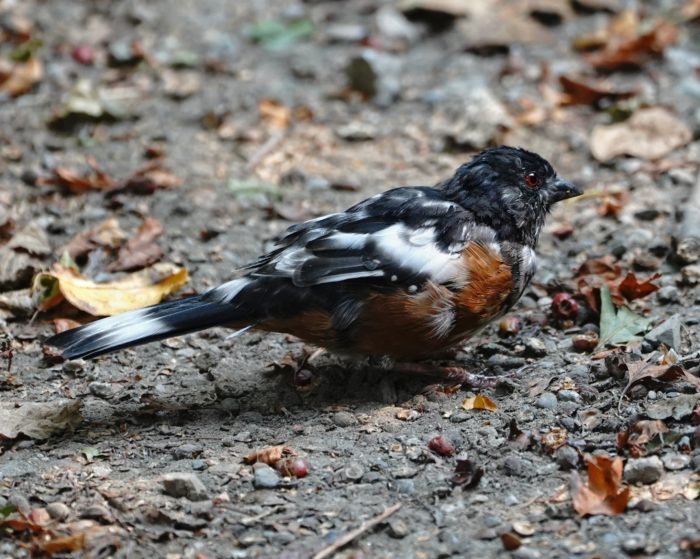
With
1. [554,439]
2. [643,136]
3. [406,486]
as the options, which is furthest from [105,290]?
[643,136]

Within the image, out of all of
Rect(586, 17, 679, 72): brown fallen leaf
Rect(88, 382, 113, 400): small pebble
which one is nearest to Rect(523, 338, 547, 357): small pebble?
Rect(88, 382, 113, 400): small pebble

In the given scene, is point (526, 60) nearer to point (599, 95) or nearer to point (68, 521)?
point (599, 95)

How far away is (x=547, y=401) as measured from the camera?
13.1 ft

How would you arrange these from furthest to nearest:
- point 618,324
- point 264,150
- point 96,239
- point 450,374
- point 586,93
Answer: point 586,93 < point 264,150 < point 96,239 < point 618,324 < point 450,374

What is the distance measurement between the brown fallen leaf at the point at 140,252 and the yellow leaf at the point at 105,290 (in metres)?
0.13

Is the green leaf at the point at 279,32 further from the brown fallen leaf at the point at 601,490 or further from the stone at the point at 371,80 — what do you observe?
the brown fallen leaf at the point at 601,490

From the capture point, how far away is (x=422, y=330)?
421 cm

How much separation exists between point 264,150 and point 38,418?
3032 millimetres

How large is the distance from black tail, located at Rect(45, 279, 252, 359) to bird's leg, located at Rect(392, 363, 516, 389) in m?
0.79

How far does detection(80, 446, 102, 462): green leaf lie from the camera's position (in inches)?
152

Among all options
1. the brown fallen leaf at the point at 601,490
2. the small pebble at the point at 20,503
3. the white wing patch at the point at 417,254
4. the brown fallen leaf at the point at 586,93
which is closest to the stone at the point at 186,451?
the small pebble at the point at 20,503

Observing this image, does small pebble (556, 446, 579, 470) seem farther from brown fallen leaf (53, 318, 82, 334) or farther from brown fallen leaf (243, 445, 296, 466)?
brown fallen leaf (53, 318, 82, 334)

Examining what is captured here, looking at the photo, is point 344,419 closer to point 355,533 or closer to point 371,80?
point 355,533

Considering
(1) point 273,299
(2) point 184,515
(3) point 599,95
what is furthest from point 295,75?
(2) point 184,515
